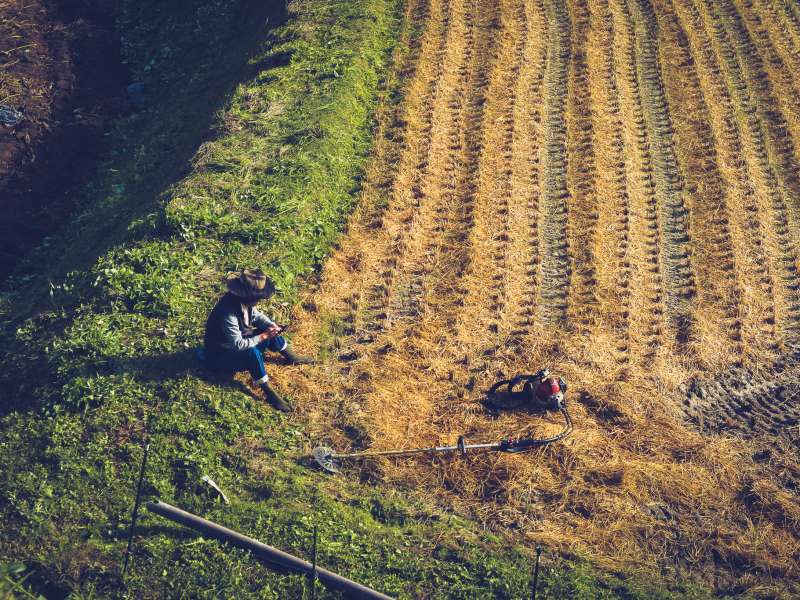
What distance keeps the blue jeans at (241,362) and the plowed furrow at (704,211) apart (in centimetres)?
535

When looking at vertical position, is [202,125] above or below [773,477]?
above

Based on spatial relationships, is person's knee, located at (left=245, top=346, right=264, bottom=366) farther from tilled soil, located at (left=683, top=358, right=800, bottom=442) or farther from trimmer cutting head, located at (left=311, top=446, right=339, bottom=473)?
tilled soil, located at (left=683, top=358, right=800, bottom=442)

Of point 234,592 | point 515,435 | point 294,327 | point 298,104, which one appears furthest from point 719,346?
point 298,104

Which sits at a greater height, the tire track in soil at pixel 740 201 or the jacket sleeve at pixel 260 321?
the jacket sleeve at pixel 260 321

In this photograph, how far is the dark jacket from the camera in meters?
8.02

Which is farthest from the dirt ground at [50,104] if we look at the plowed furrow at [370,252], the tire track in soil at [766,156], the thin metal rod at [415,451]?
the tire track in soil at [766,156]

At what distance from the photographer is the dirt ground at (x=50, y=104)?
13289 millimetres

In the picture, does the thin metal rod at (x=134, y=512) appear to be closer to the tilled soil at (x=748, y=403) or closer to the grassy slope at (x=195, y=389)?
the grassy slope at (x=195, y=389)

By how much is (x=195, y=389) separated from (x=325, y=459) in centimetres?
165

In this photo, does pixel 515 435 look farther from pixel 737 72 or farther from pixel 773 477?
pixel 737 72

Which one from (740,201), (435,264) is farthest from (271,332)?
(740,201)

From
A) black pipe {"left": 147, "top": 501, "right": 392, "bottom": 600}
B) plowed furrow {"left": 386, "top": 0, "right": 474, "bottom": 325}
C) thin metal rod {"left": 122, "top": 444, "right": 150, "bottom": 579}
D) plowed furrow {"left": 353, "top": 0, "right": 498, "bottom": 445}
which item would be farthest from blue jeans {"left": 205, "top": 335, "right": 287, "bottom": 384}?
plowed furrow {"left": 386, "top": 0, "right": 474, "bottom": 325}

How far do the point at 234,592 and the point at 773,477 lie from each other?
5557mm

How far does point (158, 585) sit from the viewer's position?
683cm
